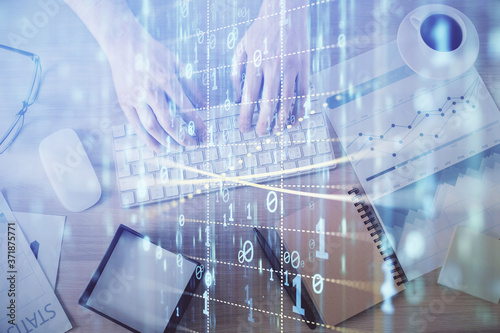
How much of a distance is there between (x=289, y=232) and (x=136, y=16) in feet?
1.63

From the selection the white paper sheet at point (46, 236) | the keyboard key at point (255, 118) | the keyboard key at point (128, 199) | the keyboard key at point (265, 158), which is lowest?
the white paper sheet at point (46, 236)

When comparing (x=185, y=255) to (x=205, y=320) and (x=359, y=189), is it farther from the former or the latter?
(x=359, y=189)

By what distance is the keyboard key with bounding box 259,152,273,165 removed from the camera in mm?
649

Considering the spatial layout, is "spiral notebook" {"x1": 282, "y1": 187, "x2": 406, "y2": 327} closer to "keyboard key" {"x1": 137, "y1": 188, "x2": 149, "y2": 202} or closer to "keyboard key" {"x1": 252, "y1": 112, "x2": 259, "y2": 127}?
"keyboard key" {"x1": 252, "y1": 112, "x2": 259, "y2": 127}

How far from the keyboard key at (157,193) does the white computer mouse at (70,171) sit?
0.11 metres

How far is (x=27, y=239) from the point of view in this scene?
2.43 feet

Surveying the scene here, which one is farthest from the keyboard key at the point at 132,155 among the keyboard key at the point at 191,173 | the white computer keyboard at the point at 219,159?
the keyboard key at the point at 191,173

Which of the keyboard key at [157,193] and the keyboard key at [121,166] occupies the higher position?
the keyboard key at [121,166]

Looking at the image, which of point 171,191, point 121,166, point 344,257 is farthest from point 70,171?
point 344,257

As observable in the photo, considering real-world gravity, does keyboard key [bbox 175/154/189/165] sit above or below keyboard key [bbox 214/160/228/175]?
above

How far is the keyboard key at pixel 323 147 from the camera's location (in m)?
0.64

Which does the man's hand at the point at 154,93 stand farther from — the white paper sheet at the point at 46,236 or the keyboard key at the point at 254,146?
the white paper sheet at the point at 46,236
